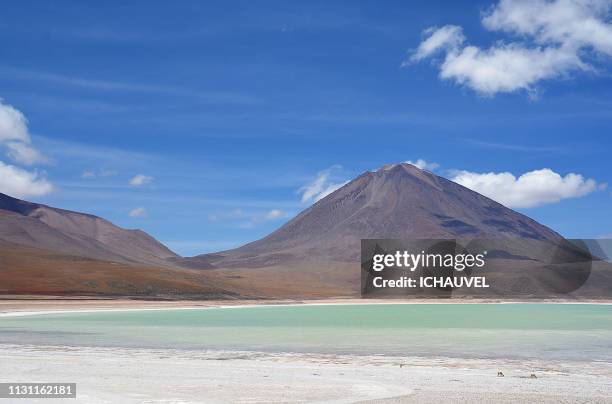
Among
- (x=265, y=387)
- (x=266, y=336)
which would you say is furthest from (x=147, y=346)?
(x=265, y=387)

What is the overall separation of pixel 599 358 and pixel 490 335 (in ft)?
37.7

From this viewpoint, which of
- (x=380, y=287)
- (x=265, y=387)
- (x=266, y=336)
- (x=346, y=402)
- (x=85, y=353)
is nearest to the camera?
(x=346, y=402)

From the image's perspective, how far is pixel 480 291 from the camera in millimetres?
140750

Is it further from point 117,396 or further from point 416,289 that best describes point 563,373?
point 416,289

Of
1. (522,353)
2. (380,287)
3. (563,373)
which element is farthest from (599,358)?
(380,287)

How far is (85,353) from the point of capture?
2267cm

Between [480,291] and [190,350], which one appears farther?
[480,291]

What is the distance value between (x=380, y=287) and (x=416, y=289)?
34.4 ft

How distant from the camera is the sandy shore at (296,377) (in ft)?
45.2

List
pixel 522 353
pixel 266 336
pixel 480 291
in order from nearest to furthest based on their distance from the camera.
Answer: pixel 522 353, pixel 266 336, pixel 480 291

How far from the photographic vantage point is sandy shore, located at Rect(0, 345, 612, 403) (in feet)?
45.2

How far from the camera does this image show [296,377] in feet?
55.2

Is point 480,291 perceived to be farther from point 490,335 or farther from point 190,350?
point 190,350

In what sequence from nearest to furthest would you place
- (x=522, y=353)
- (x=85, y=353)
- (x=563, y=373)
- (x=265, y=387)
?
(x=265, y=387)
(x=563, y=373)
(x=85, y=353)
(x=522, y=353)
